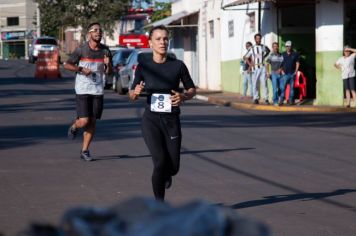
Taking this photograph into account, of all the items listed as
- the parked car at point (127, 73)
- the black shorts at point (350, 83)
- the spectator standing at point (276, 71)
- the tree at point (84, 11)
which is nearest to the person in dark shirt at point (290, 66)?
the spectator standing at point (276, 71)

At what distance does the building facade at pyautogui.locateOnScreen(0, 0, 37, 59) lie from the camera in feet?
361

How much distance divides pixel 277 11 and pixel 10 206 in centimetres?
2038

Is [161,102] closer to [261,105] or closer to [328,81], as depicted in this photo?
[261,105]

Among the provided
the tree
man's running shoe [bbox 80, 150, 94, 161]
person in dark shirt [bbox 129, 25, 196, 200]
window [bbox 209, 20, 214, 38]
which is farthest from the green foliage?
person in dark shirt [bbox 129, 25, 196, 200]

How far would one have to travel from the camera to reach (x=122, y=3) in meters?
70.4

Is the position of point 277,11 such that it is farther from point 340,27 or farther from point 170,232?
point 170,232

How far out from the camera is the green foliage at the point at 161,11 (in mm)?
55188

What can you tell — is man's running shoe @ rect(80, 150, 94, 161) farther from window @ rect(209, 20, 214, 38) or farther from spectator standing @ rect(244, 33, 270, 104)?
window @ rect(209, 20, 214, 38)

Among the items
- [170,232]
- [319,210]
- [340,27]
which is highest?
[340,27]

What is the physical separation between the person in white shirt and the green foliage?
30.5 meters

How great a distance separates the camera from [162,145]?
8.77 meters

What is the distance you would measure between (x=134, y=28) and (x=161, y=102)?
197ft

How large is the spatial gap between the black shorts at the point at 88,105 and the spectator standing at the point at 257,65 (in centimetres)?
1379

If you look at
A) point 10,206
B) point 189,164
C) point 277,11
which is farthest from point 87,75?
point 277,11
